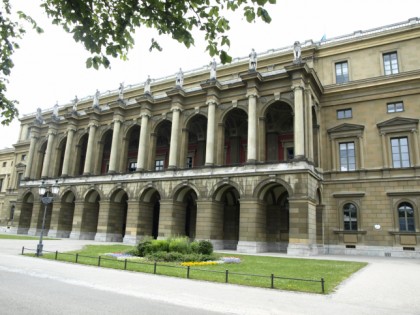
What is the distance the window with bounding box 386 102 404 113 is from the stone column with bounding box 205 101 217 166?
54.7 ft

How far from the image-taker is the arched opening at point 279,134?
36250 millimetres

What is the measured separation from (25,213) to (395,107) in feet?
159

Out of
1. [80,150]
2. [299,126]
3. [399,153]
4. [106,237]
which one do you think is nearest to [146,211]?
[106,237]

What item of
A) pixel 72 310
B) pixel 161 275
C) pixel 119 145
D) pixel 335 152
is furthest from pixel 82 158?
pixel 72 310

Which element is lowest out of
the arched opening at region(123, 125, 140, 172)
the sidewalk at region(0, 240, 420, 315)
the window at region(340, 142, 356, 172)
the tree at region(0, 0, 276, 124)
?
the sidewalk at region(0, 240, 420, 315)

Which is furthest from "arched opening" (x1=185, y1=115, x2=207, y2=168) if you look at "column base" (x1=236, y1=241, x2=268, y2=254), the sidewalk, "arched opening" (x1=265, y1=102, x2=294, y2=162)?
the sidewalk

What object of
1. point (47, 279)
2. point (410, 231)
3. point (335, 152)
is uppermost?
point (335, 152)

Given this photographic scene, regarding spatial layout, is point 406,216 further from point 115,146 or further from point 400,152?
point 115,146

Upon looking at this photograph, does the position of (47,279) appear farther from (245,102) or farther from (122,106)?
(122,106)

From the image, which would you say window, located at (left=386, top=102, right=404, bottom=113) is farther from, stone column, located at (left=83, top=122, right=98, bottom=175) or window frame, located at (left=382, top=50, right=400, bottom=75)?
stone column, located at (left=83, top=122, right=98, bottom=175)

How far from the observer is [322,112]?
35.4 meters

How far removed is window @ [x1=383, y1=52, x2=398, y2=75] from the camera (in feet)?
110

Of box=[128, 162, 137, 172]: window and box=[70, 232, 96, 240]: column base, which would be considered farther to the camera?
box=[128, 162, 137, 172]: window

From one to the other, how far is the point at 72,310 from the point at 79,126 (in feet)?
138
